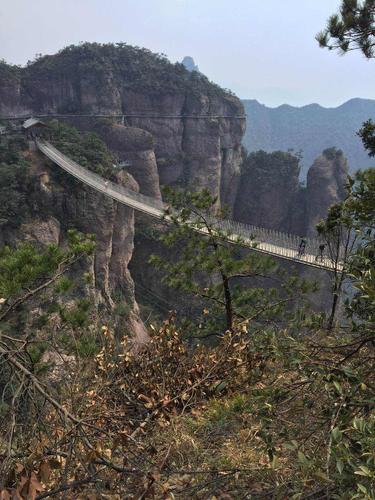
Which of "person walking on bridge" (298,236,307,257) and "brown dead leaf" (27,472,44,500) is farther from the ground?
"brown dead leaf" (27,472,44,500)

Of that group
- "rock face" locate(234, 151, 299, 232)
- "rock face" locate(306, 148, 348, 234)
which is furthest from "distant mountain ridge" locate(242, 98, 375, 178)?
"rock face" locate(306, 148, 348, 234)

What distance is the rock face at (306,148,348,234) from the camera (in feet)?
120

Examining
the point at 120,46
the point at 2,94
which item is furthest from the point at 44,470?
the point at 120,46

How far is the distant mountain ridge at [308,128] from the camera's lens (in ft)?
431

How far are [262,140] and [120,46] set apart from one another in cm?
10679

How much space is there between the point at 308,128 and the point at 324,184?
12077cm

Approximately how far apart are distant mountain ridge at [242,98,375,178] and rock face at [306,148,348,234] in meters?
89.3

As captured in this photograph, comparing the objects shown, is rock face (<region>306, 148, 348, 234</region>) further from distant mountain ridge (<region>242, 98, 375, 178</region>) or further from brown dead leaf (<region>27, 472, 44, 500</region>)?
distant mountain ridge (<region>242, 98, 375, 178</region>)

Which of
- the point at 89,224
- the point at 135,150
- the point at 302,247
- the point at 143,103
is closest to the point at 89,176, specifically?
the point at 89,224

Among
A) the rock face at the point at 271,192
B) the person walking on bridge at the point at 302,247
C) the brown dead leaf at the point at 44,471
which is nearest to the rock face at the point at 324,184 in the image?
the rock face at the point at 271,192

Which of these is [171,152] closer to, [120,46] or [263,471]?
[120,46]

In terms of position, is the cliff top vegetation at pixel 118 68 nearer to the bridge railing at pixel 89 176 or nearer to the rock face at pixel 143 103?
the rock face at pixel 143 103

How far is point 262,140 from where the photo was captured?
138875 millimetres

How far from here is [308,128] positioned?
147625 mm
